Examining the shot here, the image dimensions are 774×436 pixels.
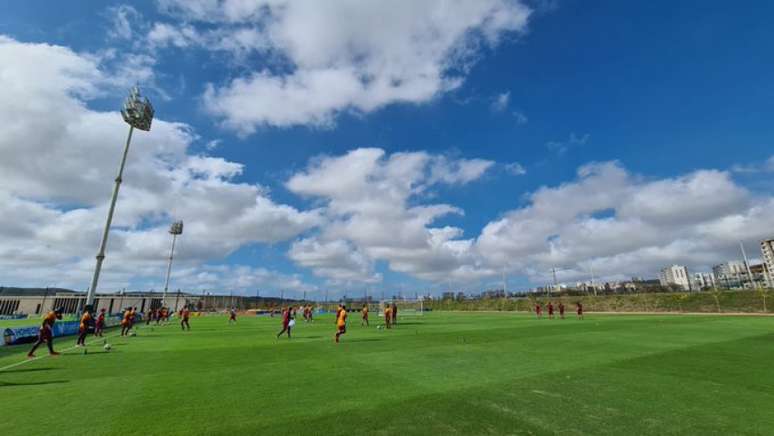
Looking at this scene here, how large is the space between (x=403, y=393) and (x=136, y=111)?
40.6 m

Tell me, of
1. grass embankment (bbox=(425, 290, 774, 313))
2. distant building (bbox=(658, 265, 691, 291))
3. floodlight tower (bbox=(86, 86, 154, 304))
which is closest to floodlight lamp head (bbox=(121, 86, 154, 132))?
floodlight tower (bbox=(86, 86, 154, 304))

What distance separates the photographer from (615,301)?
213 ft

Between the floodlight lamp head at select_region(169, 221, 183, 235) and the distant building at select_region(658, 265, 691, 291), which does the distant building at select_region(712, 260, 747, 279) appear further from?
the floodlight lamp head at select_region(169, 221, 183, 235)

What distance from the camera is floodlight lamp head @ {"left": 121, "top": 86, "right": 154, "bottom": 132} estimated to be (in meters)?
35.6

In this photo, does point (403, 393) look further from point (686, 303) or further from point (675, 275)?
point (675, 275)

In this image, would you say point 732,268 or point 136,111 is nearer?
point 136,111

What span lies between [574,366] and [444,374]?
14.0ft

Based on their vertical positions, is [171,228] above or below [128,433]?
above

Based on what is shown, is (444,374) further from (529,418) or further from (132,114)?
(132,114)

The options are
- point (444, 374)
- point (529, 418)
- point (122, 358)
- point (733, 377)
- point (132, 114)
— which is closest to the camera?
point (529, 418)

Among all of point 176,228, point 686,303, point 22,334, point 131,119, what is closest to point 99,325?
point 22,334

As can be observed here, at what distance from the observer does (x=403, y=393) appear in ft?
26.4

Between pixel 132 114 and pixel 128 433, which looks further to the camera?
pixel 132 114

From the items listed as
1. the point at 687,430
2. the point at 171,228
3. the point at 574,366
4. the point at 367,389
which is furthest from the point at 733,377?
the point at 171,228
